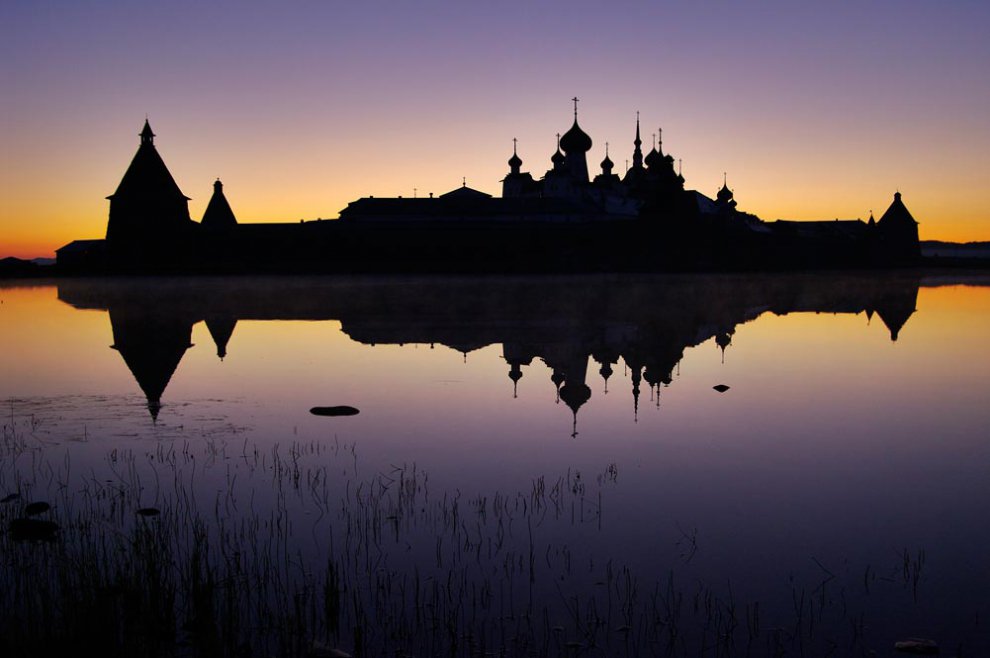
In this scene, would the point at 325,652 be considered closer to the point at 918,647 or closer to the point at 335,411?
the point at 918,647

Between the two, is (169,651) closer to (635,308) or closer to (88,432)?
(88,432)

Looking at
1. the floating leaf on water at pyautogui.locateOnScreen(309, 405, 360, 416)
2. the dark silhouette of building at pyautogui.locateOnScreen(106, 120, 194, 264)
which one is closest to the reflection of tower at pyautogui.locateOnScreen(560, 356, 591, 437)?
the floating leaf on water at pyautogui.locateOnScreen(309, 405, 360, 416)

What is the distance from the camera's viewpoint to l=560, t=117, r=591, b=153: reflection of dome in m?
66.6

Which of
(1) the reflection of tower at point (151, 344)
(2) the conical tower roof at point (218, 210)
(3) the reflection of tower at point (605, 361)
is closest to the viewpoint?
(1) the reflection of tower at point (151, 344)

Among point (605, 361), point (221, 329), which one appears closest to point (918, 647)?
point (605, 361)

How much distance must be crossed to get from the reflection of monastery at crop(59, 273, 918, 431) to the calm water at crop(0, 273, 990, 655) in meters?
0.19

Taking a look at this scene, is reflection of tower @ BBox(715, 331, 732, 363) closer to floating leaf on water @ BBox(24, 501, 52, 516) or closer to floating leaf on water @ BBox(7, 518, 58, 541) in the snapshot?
floating leaf on water @ BBox(24, 501, 52, 516)

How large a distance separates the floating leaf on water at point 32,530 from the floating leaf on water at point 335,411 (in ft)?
16.3

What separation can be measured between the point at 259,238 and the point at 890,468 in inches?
2045

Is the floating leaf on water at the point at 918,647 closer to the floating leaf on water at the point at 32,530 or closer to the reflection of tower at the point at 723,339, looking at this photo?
the floating leaf on water at the point at 32,530

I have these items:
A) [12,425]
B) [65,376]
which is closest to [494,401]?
[12,425]

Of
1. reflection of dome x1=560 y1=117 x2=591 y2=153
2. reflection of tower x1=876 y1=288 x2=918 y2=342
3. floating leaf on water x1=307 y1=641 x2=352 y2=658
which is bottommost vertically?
floating leaf on water x1=307 y1=641 x2=352 y2=658

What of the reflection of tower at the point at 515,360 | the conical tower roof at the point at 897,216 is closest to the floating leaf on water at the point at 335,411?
the reflection of tower at the point at 515,360

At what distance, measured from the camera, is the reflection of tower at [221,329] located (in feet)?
62.4
